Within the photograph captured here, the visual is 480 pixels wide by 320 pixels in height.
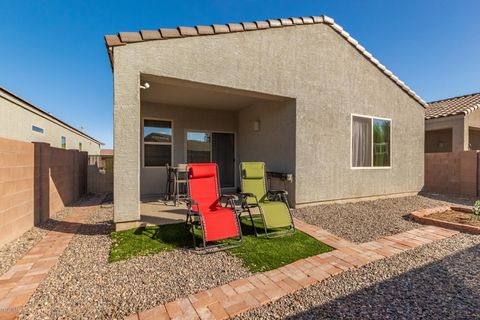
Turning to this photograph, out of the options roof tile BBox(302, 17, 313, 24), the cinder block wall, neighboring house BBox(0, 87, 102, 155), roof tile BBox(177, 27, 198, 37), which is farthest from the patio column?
neighboring house BBox(0, 87, 102, 155)

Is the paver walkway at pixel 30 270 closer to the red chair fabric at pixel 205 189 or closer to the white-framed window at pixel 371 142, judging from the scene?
the red chair fabric at pixel 205 189

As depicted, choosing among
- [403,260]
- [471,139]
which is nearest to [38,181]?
[403,260]

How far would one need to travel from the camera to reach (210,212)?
12.4 ft

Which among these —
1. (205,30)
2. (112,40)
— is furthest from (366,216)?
(112,40)

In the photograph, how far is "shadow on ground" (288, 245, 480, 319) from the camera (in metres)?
2.11

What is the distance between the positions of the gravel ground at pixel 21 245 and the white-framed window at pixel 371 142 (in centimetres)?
785

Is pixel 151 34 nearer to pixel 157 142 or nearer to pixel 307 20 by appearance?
pixel 307 20

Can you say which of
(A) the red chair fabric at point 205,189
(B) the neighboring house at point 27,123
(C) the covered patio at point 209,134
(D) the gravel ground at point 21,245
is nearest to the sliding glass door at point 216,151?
(C) the covered patio at point 209,134

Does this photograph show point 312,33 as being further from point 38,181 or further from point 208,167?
point 38,181

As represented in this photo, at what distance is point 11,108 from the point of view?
29.9 feet

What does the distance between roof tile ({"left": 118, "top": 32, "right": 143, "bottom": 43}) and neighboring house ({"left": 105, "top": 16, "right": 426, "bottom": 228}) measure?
17 mm

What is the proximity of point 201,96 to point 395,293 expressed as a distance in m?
6.30

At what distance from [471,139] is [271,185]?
45.3 ft

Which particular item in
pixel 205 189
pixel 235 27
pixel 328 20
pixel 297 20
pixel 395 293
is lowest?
pixel 395 293
